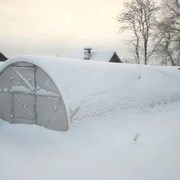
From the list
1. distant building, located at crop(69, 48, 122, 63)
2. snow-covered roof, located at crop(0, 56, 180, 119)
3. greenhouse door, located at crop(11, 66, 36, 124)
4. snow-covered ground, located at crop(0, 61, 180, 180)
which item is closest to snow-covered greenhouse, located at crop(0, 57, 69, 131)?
greenhouse door, located at crop(11, 66, 36, 124)

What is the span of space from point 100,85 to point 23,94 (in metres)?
3.29

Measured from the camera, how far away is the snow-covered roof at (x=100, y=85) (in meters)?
10.9

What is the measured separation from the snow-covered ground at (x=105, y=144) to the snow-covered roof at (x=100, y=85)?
6 cm

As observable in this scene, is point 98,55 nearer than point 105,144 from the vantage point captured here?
Answer: No

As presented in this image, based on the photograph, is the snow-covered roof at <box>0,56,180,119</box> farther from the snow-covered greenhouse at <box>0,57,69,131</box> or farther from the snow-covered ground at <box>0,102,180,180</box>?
the snow-covered ground at <box>0,102,180,180</box>

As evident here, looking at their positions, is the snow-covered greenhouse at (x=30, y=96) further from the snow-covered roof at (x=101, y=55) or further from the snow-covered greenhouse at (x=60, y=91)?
the snow-covered roof at (x=101, y=55)

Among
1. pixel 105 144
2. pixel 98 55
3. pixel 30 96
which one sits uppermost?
pixel 30 96

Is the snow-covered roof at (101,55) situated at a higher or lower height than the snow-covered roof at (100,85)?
lower

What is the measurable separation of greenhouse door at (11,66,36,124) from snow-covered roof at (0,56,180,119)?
1.66 feet

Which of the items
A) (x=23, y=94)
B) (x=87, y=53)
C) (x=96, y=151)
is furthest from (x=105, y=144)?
(x=87, y=53)

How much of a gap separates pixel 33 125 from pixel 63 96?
78.3 inches

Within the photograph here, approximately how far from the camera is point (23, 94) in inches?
474

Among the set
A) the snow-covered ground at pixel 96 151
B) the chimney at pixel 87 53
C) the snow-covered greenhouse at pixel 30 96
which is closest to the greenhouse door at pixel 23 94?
the snow-covered greenhouse at pixel 30 96

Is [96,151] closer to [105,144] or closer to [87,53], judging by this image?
[105,144]
